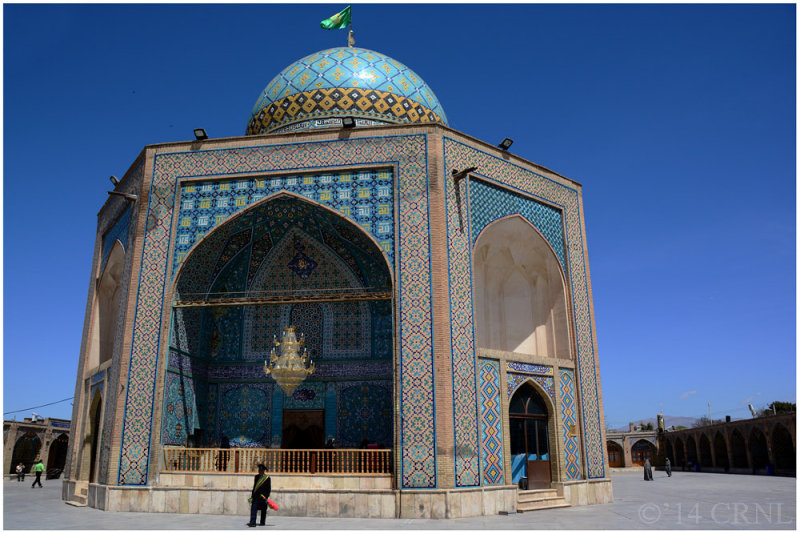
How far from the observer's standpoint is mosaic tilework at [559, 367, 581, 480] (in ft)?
30.1

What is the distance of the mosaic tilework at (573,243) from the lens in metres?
9.38

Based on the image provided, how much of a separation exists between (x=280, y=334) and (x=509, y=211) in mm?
4247

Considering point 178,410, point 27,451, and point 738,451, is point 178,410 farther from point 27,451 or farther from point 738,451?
point 738,451

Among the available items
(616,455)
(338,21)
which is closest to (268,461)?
(338,21)

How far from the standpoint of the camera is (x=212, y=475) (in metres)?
8.22

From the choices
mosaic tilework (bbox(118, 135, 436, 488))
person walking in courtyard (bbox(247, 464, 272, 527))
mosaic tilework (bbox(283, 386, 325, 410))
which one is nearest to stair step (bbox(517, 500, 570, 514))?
mosaic tilework (bbox(118, 135, 436, 488))

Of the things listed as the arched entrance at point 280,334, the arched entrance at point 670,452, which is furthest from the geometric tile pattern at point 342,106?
the arched entrance at point 670,452

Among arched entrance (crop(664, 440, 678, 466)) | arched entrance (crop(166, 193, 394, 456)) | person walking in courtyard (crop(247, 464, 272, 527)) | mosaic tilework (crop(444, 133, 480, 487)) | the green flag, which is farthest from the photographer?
arched entrance (crop(664, 440, 678, 466))

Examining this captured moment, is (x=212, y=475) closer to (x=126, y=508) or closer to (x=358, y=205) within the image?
(x=126, y=508)

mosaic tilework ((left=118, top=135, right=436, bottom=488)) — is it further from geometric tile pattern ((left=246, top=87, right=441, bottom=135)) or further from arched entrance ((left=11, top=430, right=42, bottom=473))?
arched entrance ((left=11, top=430, right=42, bottom=473))

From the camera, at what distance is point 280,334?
10.7 metres

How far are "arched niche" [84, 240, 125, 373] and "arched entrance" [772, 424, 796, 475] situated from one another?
17.7 meters

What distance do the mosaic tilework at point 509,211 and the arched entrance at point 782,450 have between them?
12.6 m

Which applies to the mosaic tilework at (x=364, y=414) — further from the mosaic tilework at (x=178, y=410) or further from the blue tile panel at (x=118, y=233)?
the blue tile panel at (x=118, y=233)
